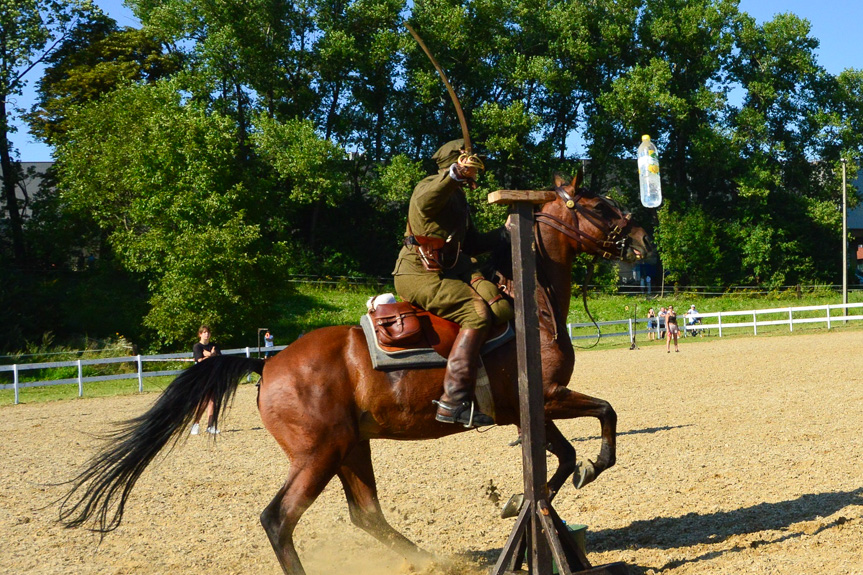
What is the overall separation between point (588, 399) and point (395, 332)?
153 cm

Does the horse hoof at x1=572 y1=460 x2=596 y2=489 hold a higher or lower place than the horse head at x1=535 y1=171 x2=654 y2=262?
lower

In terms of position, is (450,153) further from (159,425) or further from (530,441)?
(159,425)

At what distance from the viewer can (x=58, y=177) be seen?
40.7 meters

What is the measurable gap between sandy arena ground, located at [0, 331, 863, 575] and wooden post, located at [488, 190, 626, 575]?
2.64ft

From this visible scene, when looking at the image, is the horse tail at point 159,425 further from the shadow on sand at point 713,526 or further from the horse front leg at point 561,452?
the shadow on sand at point 713,526

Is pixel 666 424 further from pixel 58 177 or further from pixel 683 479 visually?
pixel 58 177

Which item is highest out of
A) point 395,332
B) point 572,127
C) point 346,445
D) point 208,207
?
point 572,127

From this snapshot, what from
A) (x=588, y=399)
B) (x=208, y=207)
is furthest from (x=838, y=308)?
(x=588, y=399)

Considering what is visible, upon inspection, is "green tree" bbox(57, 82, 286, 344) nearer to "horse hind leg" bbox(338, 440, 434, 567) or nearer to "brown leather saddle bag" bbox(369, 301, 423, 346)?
"horse hind leg" bbox(338, 440, 434, 567)

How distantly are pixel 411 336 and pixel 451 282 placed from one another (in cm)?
48

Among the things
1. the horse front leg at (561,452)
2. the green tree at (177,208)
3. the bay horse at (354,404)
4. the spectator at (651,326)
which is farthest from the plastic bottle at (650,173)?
the spectator at (651,326)

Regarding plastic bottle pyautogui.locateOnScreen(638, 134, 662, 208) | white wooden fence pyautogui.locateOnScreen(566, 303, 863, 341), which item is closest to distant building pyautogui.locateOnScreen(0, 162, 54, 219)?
white wooden fence pyautogui.locateOnScreen(566, 303, 863, 341)

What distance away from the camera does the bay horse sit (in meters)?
5.63

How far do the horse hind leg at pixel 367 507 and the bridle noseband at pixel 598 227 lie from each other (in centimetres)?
228
